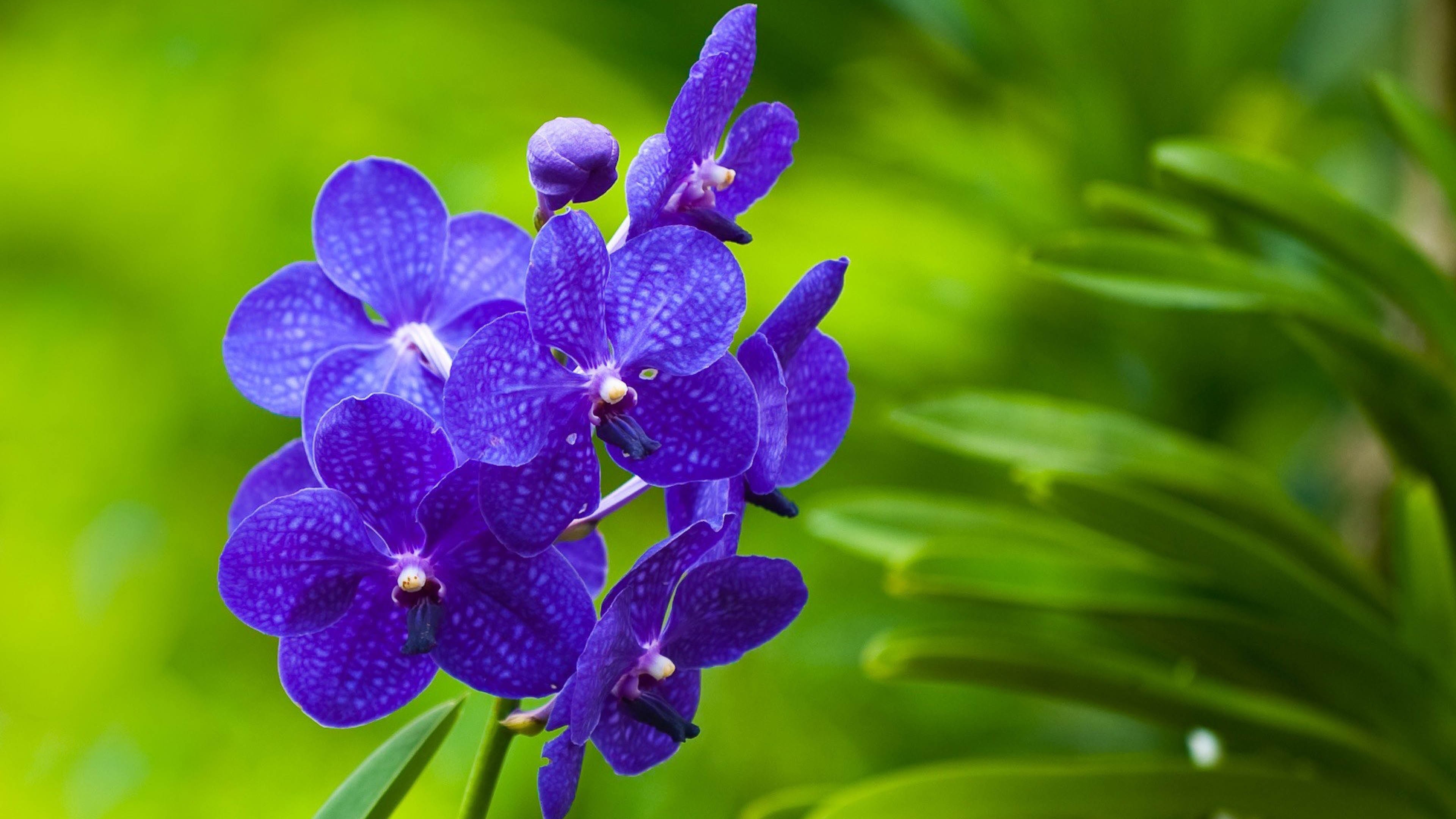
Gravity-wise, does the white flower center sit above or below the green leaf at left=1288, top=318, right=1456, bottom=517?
below

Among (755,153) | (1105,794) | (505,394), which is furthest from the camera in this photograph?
(1105,794)

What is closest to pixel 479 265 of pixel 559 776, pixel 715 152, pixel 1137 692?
pixel 715 152

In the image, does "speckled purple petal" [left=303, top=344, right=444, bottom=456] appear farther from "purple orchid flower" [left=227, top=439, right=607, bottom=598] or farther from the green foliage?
the green foliage

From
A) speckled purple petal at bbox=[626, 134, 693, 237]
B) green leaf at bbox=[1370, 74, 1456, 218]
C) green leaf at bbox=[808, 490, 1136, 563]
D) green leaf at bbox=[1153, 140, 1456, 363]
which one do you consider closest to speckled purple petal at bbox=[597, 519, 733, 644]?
speckled purple petal at bbox=[626, 134, 693, 237]

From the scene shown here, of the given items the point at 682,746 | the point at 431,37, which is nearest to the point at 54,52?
the point at 431,37

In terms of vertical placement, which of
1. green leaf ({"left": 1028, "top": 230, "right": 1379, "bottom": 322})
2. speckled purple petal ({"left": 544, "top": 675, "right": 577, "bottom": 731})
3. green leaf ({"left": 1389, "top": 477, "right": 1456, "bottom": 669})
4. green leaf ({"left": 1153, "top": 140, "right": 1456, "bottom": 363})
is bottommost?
speckled purple petal ({"left": 544, "top": 675, "right": 577, "bottom": 731})

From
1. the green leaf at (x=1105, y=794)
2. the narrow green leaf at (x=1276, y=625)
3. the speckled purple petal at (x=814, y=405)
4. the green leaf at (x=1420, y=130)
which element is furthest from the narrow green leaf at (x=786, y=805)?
the green leaf at (x=1420, y=130)

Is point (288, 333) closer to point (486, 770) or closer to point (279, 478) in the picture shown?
point (279, 478)
